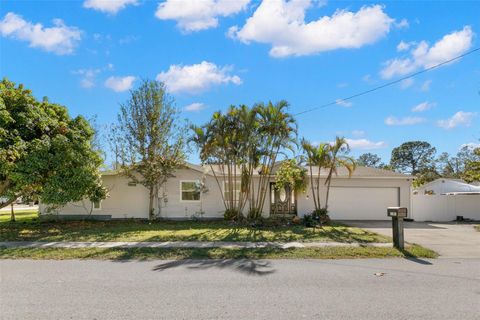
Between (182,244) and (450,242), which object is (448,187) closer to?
(450,242)

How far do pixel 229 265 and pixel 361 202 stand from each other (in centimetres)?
1386

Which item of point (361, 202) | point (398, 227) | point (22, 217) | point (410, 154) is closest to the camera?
point (398, 227)

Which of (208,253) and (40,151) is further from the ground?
(40,151)

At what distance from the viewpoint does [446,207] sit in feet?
68.5

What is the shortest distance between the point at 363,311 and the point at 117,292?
12.6ft

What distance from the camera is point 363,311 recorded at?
5074 mm

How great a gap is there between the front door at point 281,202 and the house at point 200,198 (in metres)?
0.65

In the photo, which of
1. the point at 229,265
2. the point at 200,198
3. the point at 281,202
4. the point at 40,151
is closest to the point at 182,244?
the point at 229,265

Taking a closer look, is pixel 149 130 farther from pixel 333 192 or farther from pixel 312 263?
pixel 312 263

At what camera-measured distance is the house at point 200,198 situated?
19.4 meters

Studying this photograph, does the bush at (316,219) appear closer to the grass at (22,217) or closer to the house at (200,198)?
the house at (200,198)

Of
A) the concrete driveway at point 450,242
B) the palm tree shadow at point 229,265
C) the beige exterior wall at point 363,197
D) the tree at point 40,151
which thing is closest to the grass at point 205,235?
the concrete driveway at point 450,242

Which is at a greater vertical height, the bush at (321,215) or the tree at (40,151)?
the tree at (40,151)

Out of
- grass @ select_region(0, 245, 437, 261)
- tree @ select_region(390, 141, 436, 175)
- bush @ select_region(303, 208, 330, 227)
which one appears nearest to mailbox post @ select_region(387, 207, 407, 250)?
grass @ select_region(0, 245, 437, 261)
